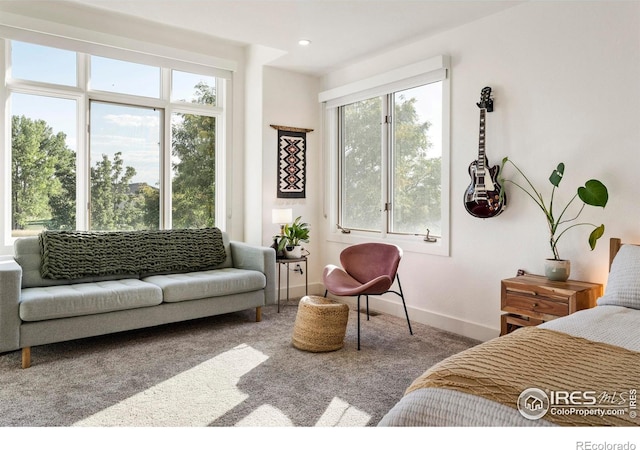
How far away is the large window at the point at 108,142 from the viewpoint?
3.95 m

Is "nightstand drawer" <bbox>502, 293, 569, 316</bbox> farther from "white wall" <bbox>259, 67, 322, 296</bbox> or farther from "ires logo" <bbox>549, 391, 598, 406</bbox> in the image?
"white wall" <bbox>259, 67, 322, 296</bbox>

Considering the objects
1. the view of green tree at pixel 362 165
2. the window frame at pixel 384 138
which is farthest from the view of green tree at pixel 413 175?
the view of green tree at pixel 362 165

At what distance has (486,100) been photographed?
3475 millimetres

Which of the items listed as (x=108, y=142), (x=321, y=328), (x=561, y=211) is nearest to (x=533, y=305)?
(x=561, y=211)

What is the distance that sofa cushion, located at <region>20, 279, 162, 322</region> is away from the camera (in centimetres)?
297

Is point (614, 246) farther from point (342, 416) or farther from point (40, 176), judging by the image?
point (40, 176)

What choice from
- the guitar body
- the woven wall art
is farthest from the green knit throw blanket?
the guitar body

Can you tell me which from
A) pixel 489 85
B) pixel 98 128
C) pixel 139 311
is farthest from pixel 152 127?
pixel 489 85

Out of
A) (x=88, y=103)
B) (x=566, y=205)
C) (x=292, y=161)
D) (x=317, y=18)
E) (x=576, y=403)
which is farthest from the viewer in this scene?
(x=292, y=161)

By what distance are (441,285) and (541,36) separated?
205 centimetres

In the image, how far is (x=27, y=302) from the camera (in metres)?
2.93

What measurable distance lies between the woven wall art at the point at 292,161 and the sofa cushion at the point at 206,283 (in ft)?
3.99

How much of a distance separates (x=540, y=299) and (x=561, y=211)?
0.68m

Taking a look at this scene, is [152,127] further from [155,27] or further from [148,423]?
[148,423]
